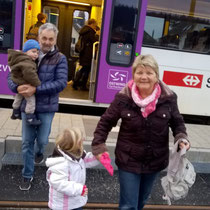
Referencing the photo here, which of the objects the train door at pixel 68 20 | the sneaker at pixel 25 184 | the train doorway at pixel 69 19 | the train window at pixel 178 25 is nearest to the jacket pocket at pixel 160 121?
the sneaker at pixel 25 184

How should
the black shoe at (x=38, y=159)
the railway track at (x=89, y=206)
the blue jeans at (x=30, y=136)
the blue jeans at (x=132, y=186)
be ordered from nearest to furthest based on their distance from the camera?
the blue jeans at (x=132, y=186) < the railway track at (x=89, y=206) < the blue jeans at (x=30, y=136) < the black shoe at (x=38, y=159)

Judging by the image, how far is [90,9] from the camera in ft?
26.5

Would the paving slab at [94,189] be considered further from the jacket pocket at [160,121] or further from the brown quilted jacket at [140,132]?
Answer: the jacket pocket at [160,121]

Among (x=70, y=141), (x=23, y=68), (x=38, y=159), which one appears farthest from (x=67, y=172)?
(x=38, y=159)

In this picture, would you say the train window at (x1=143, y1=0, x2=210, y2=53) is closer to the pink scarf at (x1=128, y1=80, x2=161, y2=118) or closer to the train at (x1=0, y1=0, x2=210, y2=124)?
the train at (x1=0, y1=0, x2=210, y2=124)

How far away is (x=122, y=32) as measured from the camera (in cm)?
575

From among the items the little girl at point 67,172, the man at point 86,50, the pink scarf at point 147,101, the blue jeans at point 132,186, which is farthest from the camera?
the man at point 86,50

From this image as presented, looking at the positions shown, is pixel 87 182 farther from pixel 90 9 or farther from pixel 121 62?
pixel 90 9

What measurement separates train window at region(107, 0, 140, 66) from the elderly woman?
11.2 feet

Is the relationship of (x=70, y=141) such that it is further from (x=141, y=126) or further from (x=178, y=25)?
(x=178, y=25)

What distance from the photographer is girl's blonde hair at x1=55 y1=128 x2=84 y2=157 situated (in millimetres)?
2262

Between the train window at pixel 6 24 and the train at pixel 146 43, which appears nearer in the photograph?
the train window at pixel 6 24

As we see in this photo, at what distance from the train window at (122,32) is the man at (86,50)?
1556mm

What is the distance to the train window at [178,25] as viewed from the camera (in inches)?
228
